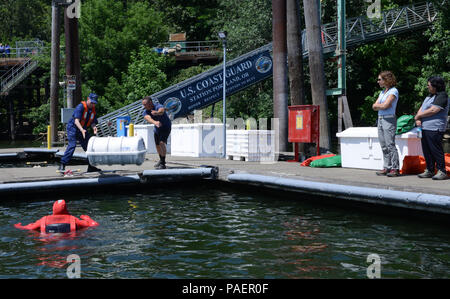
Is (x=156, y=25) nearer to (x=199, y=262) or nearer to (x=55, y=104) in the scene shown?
(x=55, y=104)

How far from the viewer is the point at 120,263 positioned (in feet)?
22.5

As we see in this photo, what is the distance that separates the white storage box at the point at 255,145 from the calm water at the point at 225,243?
463cm

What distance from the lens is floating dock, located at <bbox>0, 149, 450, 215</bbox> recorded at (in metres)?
8.79

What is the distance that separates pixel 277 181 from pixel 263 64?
19395mm

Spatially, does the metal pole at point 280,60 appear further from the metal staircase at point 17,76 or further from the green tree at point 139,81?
the metal staircase at point 17,76

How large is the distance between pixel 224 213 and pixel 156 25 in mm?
41357

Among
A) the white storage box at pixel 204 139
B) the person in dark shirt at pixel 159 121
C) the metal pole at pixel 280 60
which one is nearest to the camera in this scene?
the person in dark shirt at pixel 159 121

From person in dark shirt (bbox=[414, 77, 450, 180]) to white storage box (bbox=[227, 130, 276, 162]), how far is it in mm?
6034

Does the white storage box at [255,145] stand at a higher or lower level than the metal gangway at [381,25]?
lower

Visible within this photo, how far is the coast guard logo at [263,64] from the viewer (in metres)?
29.8

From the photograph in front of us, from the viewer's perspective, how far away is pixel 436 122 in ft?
33.1

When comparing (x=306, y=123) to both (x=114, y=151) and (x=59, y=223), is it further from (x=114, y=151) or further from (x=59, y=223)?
(x=59, y=223)

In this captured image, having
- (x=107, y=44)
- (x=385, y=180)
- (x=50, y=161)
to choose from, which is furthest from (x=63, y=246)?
(x=107, y=44)

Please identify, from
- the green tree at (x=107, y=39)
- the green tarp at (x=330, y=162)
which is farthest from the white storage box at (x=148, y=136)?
the green tree at (x=107, y=39)
